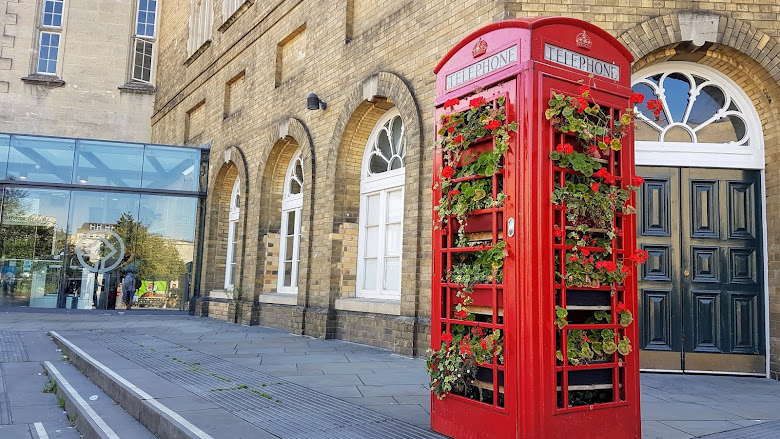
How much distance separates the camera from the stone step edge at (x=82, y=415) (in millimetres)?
4912

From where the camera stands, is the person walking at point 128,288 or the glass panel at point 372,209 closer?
the glass panel at point 372,209

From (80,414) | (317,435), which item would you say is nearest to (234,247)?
(80,414)

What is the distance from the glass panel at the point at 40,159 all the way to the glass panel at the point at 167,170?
2.20 meters

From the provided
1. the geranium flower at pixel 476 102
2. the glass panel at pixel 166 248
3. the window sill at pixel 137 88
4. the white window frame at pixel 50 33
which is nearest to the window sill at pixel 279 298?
the glass panel at pixel 166 248

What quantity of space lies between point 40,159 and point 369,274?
42.3 feet

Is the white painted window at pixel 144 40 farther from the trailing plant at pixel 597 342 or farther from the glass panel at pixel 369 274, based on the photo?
the trailing plant at pixel 597 342

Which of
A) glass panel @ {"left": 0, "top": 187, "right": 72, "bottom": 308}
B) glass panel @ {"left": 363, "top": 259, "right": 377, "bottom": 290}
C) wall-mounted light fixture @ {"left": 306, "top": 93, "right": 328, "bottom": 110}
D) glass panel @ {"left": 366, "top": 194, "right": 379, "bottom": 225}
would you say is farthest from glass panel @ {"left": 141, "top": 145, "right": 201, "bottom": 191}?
glass panel @ {"left": 363, "top": 259, "right": 377, "bottom": 290}

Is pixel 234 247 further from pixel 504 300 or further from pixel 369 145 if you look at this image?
pixel 504 300

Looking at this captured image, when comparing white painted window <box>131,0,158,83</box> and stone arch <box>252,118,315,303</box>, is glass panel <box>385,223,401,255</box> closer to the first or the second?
stone arch <box>252,118,315,303</box>

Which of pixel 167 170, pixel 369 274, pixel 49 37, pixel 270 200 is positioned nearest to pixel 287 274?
pixel 270 200

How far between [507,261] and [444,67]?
1.66m

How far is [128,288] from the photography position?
58.7 ft

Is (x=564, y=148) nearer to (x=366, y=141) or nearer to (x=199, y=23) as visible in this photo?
(x=366, y=141)

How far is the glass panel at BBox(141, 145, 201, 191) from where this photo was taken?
→ 18.3m
